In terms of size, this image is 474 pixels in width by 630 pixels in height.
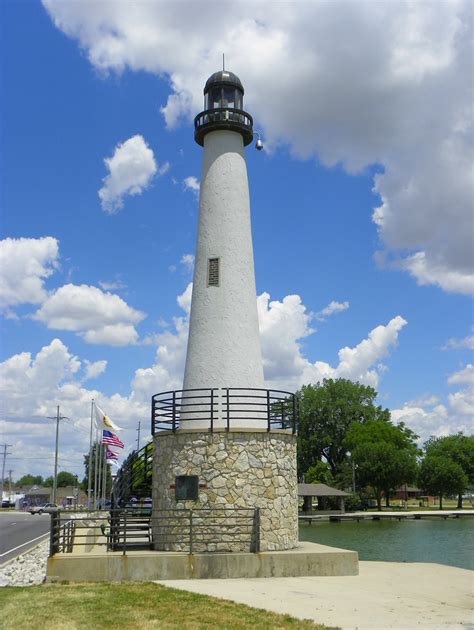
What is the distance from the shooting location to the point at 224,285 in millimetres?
17422

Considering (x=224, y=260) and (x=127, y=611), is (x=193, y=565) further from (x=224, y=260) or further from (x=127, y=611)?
(x=224, y=260)

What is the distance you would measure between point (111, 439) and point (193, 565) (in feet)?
52.5

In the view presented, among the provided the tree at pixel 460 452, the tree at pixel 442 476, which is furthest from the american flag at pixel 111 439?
the tree at pixel 460 452

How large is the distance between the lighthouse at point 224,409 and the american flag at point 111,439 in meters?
12.9

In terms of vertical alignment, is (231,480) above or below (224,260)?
below

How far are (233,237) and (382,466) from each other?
5120cm

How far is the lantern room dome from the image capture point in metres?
18.9

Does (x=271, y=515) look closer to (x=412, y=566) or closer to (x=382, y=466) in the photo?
(x=412, y=566)

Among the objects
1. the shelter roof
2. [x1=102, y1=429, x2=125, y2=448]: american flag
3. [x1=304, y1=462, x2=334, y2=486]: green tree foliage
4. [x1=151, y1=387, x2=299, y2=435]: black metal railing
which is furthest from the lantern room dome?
[x1=304, y1=462, x2=334, y2=486]: green tree foliage

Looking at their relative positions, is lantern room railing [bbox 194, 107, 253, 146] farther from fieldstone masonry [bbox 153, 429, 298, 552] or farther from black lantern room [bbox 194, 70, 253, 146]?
fieldstone masonry [bbox 153, 429, 298, 552]

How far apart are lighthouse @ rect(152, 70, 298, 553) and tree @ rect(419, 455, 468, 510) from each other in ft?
192

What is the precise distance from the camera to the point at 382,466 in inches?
2518

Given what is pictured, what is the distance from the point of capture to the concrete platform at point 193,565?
45.0 ft

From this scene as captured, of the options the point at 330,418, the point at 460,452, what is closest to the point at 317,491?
the point at 330,418
